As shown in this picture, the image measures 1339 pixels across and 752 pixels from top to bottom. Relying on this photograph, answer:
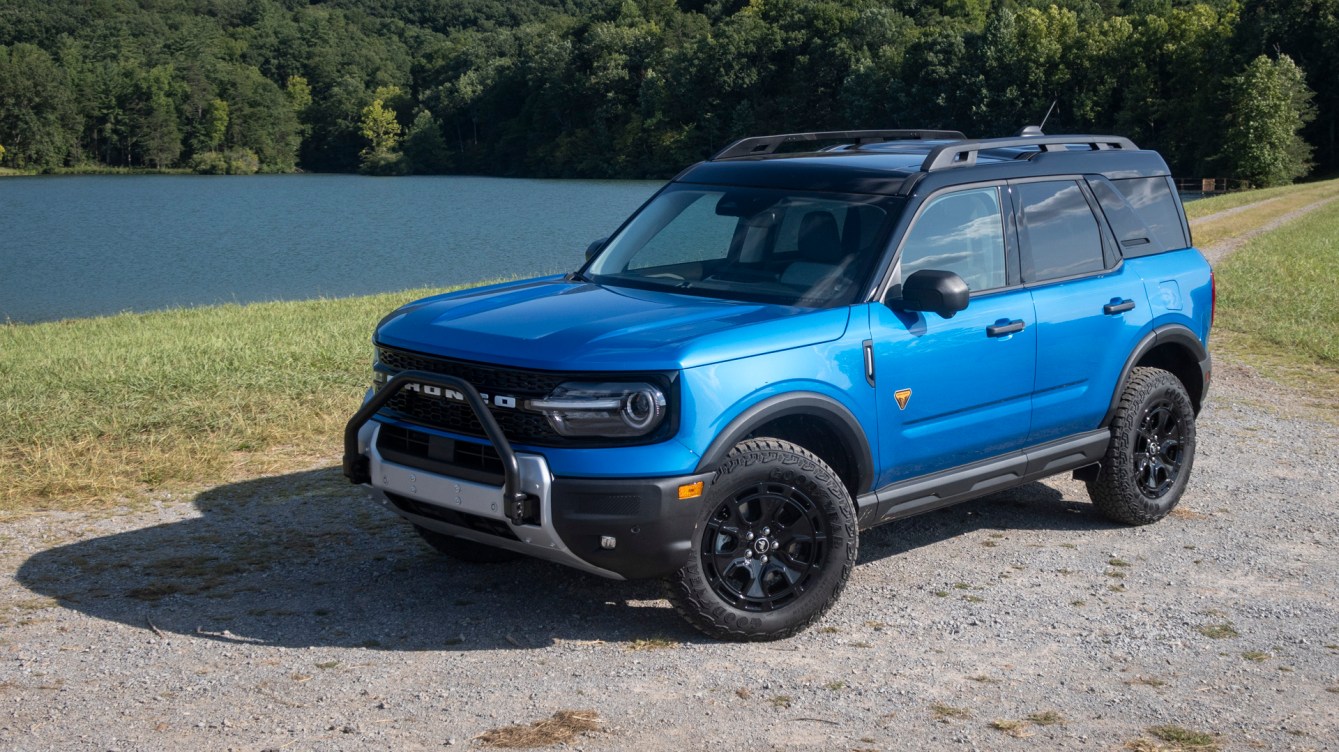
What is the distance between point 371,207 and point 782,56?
68.5 metres

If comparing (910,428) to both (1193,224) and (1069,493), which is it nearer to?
(1069,493)

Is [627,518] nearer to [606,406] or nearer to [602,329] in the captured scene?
[606,406]

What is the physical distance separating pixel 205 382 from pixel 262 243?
30999 mm

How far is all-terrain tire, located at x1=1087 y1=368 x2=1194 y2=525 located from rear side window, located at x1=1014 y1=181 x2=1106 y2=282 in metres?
0.72

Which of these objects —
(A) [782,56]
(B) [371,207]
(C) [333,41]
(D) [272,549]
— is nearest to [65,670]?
(D) [272,549]

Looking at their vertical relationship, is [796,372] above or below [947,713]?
above

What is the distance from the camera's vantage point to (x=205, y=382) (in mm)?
10406

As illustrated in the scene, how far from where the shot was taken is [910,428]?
554 centimetres

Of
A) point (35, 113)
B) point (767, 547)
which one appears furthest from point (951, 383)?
point (35, 113)

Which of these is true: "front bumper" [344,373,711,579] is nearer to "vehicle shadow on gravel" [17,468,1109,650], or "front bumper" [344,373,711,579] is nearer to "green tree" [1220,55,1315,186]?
"vehicle shadow on gravel" [17,468,1109,650]

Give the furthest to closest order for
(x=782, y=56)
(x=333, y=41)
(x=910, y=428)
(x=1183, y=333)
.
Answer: (x=333, y=41)
(x=782, y=56)
(x=1183, y=333)
(x=910, y=428)

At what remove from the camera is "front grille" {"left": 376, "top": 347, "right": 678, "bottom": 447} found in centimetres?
477

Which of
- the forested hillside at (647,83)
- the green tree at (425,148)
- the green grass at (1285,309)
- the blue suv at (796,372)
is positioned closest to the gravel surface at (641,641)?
the blue suv at (796,372)

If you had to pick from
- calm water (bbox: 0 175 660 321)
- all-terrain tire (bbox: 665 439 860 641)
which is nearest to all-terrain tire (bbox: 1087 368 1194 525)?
all-terrain tire (bbox: 665 439 860 641)
